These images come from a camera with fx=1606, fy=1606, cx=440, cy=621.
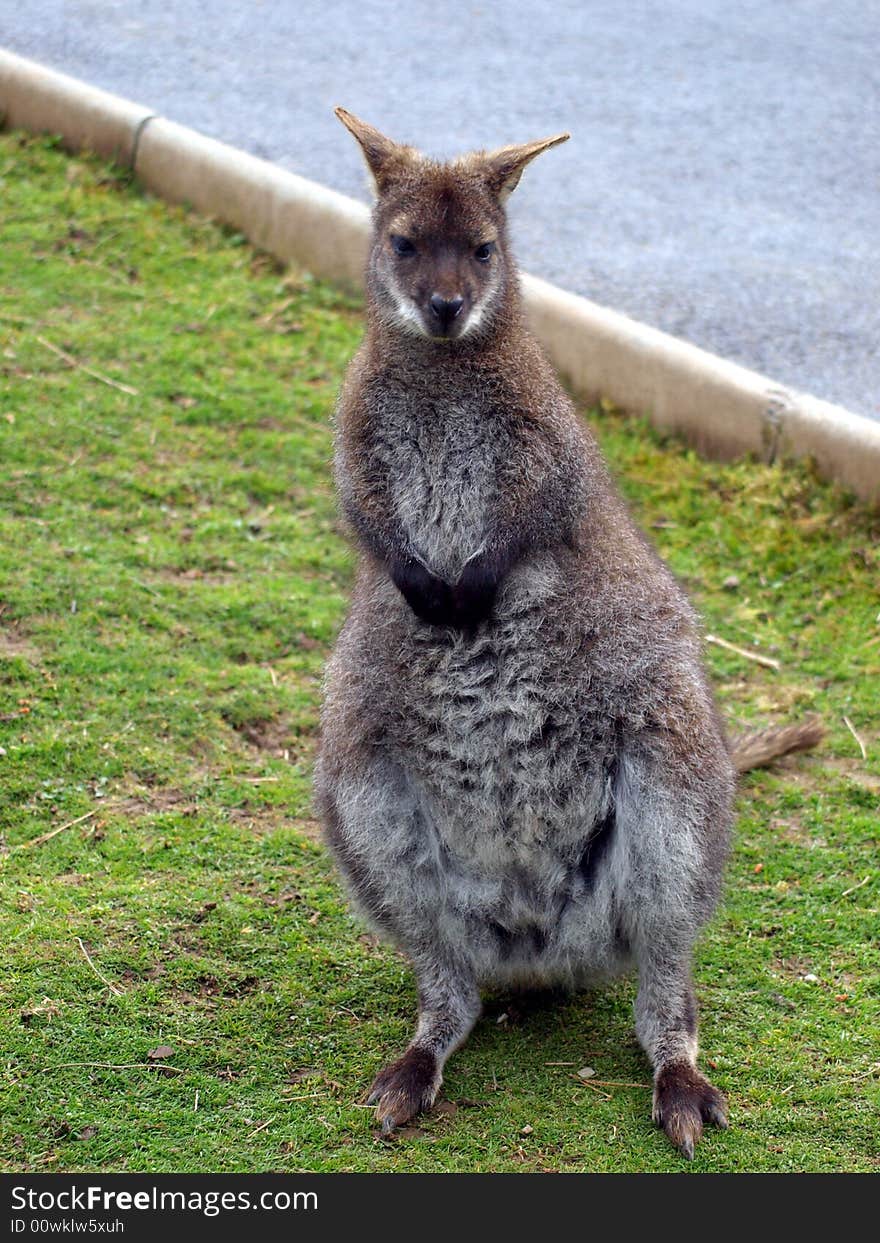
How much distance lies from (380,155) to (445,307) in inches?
23.6

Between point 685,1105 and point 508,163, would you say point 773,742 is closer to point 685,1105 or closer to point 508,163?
point 685,1105

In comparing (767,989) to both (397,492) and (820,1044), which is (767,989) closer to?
(820,1044)

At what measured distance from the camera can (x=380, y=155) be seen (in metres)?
3.97

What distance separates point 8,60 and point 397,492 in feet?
17.6

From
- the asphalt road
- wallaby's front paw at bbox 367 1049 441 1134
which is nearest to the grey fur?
wallaby's front paw at bbox 367 1049 441 1134

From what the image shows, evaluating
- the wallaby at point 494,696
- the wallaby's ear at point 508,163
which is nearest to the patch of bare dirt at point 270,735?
the wallaby at point 494,696

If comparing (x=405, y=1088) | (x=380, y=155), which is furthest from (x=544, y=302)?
(x=405, y=1088)

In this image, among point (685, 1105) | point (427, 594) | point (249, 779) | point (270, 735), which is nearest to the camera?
point (685, 1105)

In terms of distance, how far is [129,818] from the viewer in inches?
177

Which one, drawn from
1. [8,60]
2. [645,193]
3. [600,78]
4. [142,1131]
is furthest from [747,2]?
[142,1131]

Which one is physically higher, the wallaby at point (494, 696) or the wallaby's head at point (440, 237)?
the wallaby's head at point (440, 237)

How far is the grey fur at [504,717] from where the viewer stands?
3639 millimetres

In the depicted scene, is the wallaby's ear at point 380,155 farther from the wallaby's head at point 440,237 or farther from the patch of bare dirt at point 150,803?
the patch of bare dirt at point 150,803

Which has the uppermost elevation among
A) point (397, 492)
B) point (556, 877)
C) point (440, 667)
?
point (397, 492)
